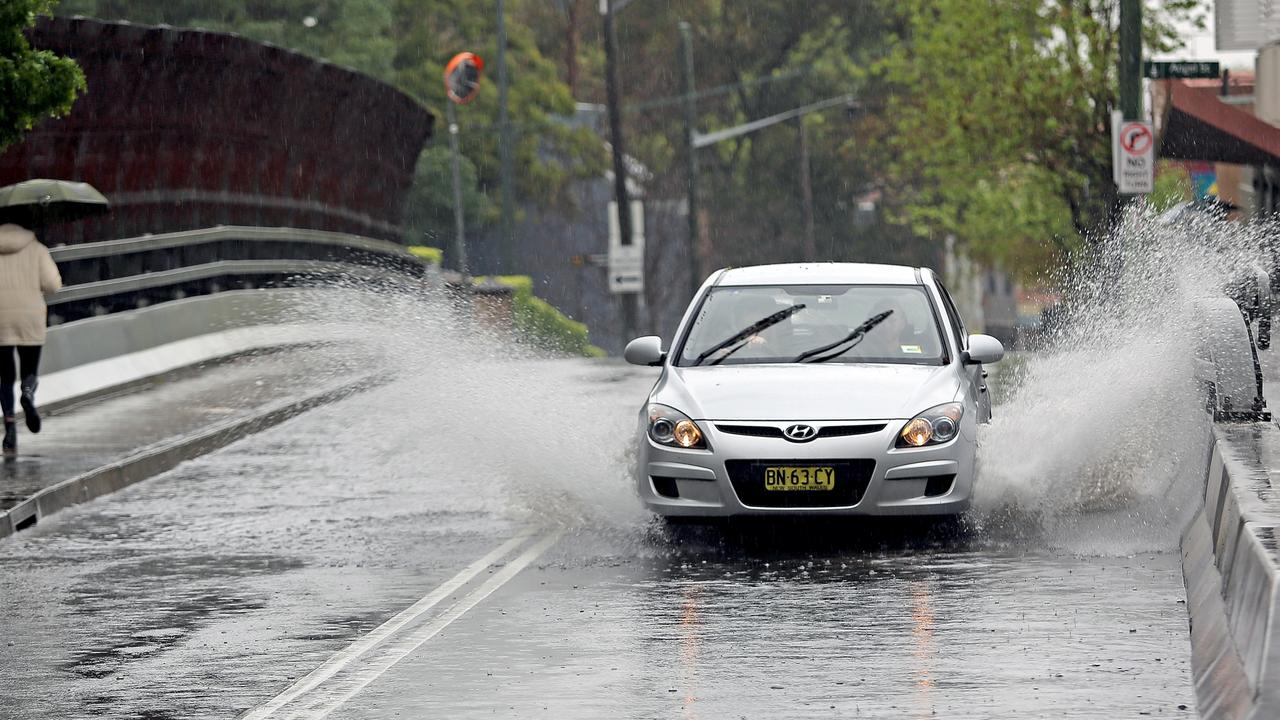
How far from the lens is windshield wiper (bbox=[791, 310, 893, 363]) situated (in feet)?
41.5

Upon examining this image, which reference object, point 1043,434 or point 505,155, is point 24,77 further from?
point 505,155

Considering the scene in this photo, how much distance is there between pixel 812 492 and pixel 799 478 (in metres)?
0.09

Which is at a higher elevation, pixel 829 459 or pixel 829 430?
pixel 829 430

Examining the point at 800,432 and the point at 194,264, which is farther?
the point at 194,264

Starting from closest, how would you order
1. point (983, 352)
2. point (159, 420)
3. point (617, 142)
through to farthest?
1. point (983, 352)
2. point (159, 420)
3. point (617, 142)

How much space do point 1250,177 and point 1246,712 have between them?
3885 cm

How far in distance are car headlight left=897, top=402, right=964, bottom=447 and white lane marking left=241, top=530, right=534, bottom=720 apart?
2165 millimetres

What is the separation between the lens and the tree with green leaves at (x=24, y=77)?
55.5ft

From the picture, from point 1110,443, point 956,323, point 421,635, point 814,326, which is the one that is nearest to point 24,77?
point 814,326

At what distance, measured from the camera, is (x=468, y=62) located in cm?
4659

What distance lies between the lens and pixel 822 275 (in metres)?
13.4

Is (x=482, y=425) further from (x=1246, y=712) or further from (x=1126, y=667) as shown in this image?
(x=1246, y=712)

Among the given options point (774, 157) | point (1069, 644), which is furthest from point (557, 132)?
point (1069, 644)

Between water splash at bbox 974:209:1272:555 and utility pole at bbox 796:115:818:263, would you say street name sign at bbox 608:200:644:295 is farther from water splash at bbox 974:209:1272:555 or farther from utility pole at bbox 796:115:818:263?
water splash at bbox 974:209:1272:555
